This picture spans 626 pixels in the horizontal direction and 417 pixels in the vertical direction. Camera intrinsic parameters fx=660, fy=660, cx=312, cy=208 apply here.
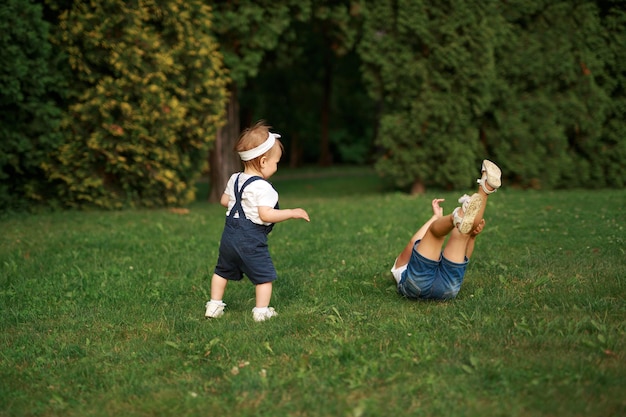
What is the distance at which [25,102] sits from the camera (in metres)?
10.5

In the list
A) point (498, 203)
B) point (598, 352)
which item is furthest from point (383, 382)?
point (498, 203)

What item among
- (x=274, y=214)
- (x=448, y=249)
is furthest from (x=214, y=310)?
(x=448, y=249)

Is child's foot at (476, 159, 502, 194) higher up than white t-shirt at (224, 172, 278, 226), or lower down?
higher up

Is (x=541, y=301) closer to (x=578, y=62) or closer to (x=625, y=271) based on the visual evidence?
(x=625, y=271)

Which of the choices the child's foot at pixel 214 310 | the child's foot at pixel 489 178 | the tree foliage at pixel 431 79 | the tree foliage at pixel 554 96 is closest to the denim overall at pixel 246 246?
the child's foot at pixel 214 310

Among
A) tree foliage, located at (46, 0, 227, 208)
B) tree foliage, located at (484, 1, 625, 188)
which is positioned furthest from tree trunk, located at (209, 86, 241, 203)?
tree foliage, located at (484, 1, 625, 188)

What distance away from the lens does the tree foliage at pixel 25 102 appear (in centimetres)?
990

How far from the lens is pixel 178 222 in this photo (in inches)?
381

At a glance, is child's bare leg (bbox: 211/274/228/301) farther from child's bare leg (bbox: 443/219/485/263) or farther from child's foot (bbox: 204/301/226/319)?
child's bare leg (bbox: 443/219/485/263)

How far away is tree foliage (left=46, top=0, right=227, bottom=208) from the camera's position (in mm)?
10898

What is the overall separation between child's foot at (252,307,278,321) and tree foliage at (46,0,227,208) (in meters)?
6.76

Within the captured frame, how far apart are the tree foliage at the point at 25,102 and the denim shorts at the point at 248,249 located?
21.3 feet

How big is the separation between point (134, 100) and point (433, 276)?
308 inches

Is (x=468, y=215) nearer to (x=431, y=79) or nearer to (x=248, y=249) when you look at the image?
(x=248, y=249)
